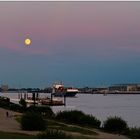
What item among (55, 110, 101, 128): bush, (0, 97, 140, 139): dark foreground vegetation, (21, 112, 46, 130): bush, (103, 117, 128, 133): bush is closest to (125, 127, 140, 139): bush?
(0, 97, 140, 139): dark foreground vegetation

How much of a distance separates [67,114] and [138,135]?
1696 centimetres

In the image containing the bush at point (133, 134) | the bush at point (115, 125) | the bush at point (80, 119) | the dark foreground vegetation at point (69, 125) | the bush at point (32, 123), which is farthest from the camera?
the bush at point (80, 119)

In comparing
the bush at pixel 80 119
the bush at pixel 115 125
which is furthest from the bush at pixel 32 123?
the bush at pixel 80 119

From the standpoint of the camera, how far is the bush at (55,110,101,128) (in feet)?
128

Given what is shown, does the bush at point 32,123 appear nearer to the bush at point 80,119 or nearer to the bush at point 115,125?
the bush at point 115,125

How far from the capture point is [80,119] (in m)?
40.5

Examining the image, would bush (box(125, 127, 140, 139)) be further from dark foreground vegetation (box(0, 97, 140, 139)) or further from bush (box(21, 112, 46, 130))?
bush (box(21, 112, 46, 130))

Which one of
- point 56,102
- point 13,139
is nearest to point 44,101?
point 56,102

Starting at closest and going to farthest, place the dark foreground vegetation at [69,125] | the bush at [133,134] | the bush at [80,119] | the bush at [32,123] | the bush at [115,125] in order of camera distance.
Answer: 1. the dark foreground vegetation at [69,125]
2. the bush at [133,134]
3. the bush at [32,123]
4. the bush at [115,125]
5. the bush at [80,119]

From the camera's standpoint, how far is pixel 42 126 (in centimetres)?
2911

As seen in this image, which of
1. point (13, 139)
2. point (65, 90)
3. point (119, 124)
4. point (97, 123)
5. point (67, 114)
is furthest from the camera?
point (65, 90)

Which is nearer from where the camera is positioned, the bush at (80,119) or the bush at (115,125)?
the bush at (115,125)

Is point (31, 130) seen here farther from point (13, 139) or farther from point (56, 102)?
point (56, 102)

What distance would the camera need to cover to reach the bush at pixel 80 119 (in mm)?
39125
